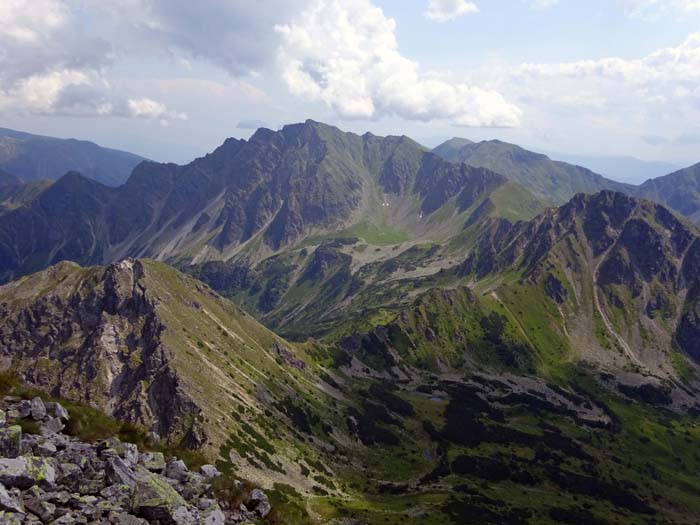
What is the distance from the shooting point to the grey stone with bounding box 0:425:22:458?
88.4 ft

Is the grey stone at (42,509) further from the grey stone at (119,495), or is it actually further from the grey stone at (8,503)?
the grey stone at (119,495)

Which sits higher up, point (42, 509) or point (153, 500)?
point (42, 509)

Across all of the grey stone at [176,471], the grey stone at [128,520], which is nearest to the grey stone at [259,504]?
the grey stone at [176,471]

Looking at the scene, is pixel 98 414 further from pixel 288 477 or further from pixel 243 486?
pixel 288 477

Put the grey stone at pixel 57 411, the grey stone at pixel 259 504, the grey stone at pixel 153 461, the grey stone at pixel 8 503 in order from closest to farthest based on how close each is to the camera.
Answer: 1. the grey stone at pixel 8 503
2. the grey stone at pixel 153 461
3. the grey stone at pixel 259 504
4. the grey stone at pixel 57 411

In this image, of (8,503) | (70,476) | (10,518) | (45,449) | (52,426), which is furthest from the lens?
(52,426)

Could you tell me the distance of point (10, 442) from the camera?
89.6 ft

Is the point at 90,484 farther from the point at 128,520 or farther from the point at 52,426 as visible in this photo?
the point at 52,426

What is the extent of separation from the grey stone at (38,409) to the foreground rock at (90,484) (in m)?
0.06

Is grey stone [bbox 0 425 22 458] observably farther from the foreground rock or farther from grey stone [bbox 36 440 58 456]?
grey stone [bbox 36 440 58 456]

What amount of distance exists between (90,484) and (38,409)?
952 cm

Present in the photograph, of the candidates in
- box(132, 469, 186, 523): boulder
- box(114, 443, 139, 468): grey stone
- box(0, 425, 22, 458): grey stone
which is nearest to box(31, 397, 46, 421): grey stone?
box(0, 425, 22, 458): grey stone

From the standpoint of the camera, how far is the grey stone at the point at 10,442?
2695cm

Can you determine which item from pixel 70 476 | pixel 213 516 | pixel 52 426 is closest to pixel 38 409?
pixel 52 426
